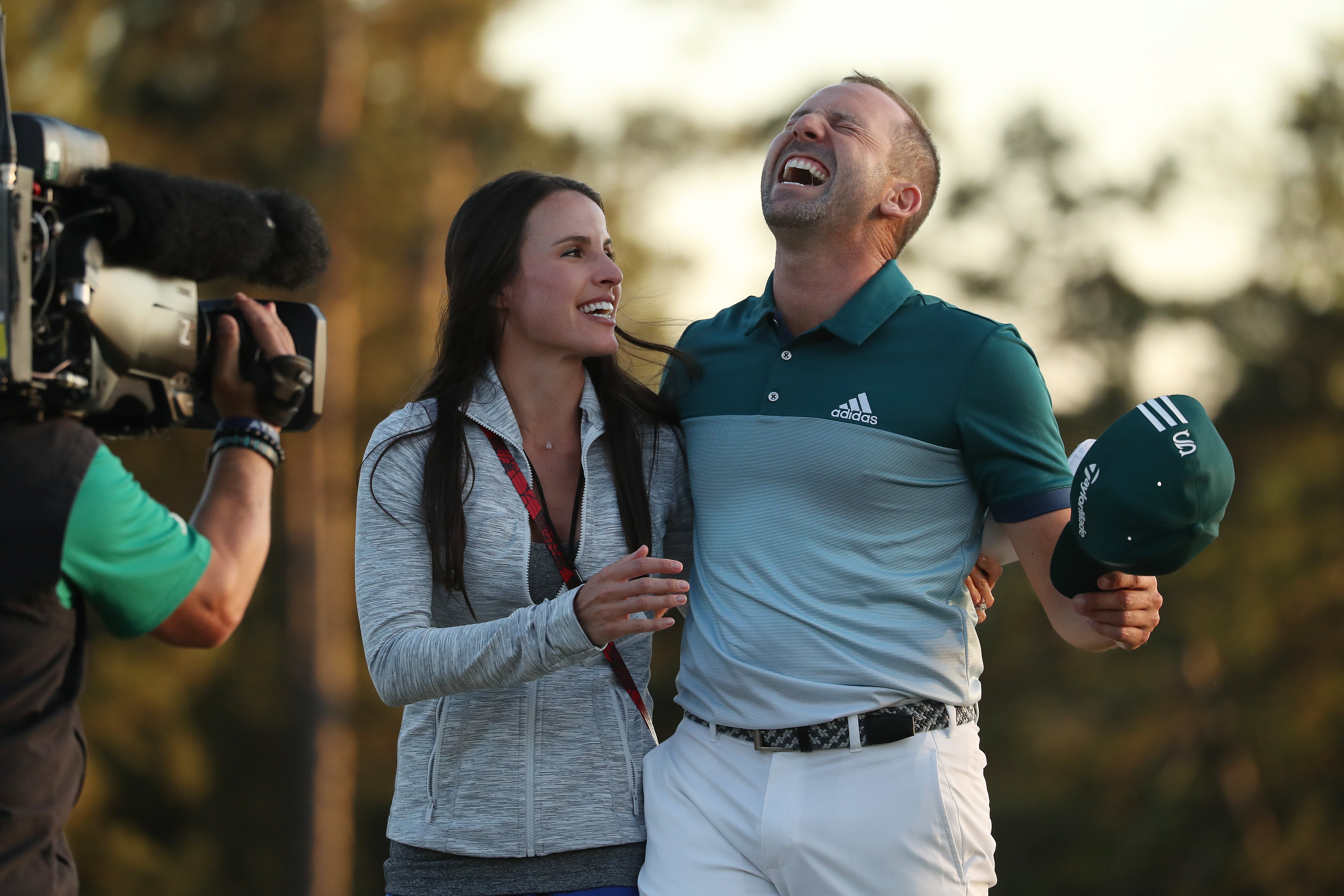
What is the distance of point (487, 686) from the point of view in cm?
286

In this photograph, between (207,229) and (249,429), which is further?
(249,429)

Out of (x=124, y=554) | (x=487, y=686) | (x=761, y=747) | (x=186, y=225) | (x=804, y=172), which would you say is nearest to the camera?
(x=124, y=554)

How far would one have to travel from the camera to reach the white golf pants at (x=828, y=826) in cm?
292

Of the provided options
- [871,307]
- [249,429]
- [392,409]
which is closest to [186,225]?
[249,429]

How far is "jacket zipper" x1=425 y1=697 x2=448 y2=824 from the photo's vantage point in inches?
119

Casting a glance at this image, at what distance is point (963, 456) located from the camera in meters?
3.14

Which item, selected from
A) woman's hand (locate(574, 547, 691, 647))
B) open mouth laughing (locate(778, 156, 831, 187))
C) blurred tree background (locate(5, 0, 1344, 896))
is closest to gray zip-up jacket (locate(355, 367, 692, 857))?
woman's hand (locate(574, 547, 691, 647))

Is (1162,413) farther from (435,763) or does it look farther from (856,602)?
(435,763)

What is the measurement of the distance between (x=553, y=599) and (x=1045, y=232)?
1697cm

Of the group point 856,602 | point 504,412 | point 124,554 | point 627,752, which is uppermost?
point 504,412

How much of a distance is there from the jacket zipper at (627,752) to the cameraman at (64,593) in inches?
35.8

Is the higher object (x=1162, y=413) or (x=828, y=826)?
(x=1162, y=413)

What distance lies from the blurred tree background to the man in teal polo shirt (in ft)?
34.1

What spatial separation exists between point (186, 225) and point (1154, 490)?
5.58ft
